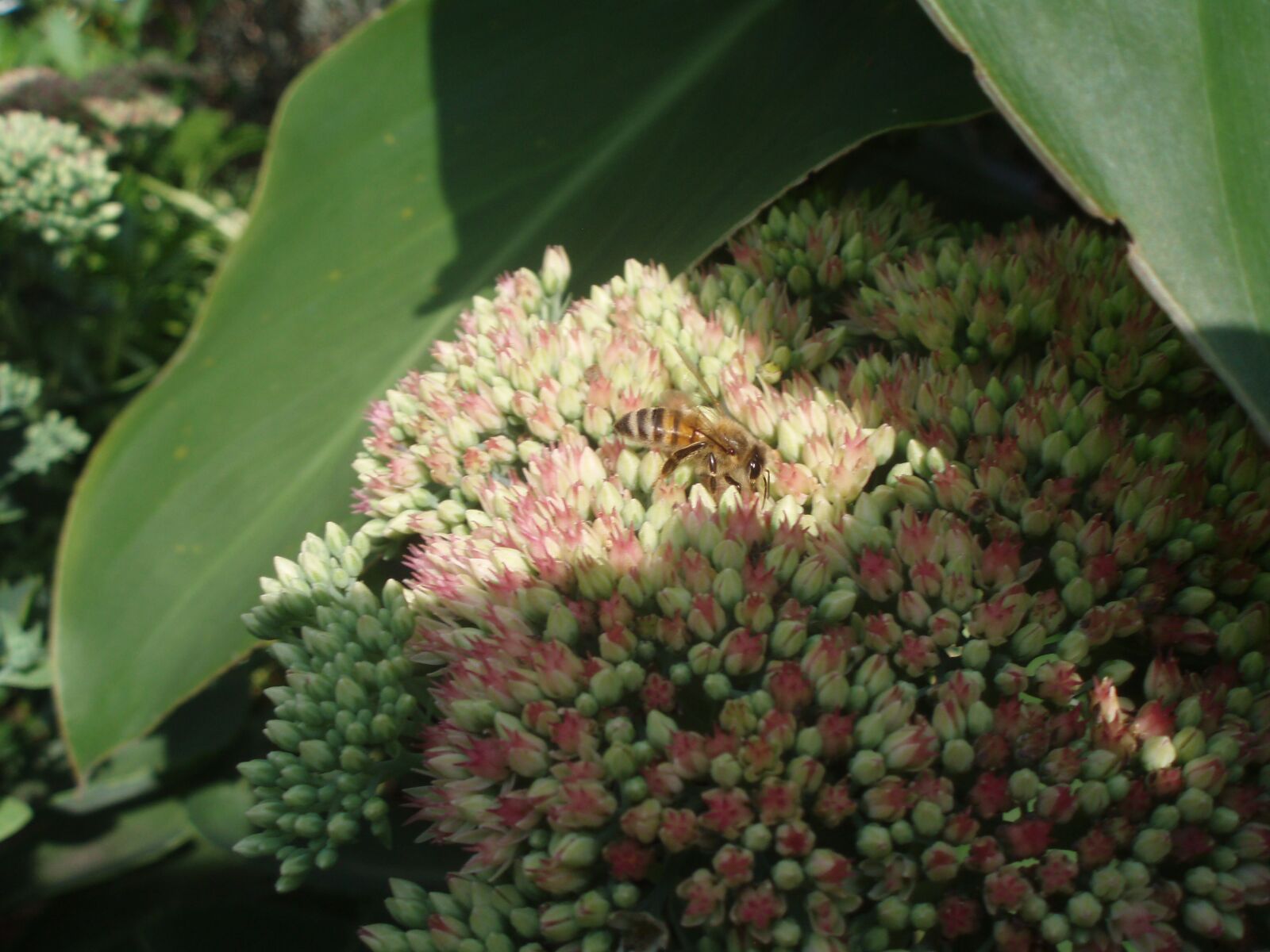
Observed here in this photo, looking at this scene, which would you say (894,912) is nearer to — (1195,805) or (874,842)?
(874,842)

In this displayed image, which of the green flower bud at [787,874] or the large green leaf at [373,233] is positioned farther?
the large green leaf at [373,233]

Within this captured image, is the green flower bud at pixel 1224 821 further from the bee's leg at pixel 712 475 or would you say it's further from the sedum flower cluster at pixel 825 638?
the bee's leg at pixel 712 475

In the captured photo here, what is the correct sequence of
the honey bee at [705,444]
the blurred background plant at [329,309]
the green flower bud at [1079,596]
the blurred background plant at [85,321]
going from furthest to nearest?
the blurred background plant at [85,321]
the blurred background plant at [329,309]
the honey bee at [705,444]
the green flower bud at [1079,596]

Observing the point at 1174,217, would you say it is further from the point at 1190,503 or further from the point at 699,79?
the point at 699,79

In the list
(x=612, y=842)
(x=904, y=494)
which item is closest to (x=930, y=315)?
(x=904, y=494)

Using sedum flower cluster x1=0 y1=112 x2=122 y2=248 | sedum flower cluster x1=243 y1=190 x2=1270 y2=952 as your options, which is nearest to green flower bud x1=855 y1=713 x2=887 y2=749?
sedum flower cluster x1=243 y1=190 x2=1270 y2=952

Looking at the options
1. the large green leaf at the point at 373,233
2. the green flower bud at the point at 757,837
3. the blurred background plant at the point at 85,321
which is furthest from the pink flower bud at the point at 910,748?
the blurred background plant at the point at 85,321

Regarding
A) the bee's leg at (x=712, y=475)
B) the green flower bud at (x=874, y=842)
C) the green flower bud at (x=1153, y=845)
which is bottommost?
the green flower bud at (x=874, y=842)

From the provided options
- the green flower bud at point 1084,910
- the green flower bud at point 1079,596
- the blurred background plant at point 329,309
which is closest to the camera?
the green flower bud at point 1084,910
